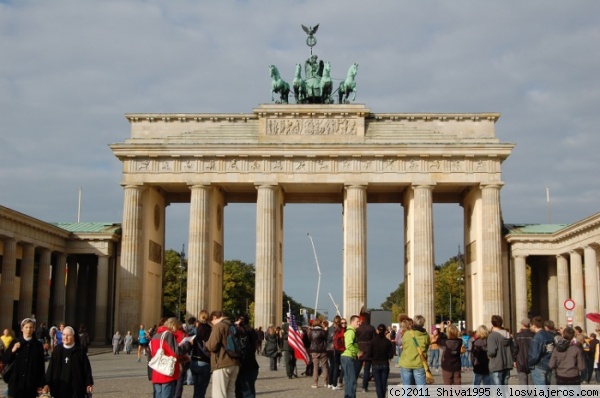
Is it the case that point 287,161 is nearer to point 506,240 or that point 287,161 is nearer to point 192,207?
point 192,207

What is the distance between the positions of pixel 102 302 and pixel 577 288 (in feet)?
107

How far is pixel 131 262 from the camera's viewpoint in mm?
57438

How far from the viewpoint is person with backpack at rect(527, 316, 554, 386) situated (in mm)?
17016

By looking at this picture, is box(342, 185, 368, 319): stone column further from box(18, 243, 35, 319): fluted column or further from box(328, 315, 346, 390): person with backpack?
box(328, 315, 346, 390): person with backpack

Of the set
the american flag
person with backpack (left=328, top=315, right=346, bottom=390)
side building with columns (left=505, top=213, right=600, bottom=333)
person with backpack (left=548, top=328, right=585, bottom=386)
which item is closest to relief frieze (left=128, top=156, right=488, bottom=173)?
side building with columns (left=505, top=213, right=600, bottom=333)

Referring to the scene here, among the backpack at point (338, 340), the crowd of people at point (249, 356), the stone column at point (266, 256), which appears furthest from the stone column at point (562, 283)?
the crowd of people at point (249, 356)

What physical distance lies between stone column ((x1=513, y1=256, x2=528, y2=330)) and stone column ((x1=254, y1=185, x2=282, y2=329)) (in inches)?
674

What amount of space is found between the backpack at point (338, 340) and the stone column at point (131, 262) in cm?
3554

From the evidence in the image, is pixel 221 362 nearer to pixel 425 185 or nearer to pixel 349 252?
pixel 349 252

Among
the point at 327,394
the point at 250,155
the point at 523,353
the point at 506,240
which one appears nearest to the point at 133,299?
the point at 250,155

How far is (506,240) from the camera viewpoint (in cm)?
5969

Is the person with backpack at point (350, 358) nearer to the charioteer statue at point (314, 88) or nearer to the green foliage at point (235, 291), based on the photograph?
the charioteer statue at point (314, 88)

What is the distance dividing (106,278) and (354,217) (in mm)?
18468

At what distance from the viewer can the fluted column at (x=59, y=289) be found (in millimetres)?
58156
